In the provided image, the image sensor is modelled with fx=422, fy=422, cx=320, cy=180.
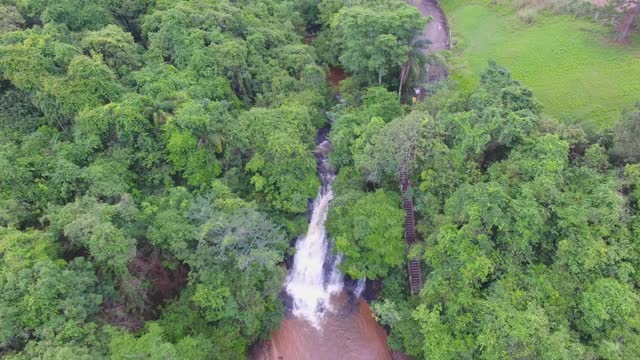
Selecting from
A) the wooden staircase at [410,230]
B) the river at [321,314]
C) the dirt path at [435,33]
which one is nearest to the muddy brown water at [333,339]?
the river at [321,314]

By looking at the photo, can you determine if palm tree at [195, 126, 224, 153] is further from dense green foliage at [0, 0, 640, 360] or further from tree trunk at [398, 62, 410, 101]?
tree trunk at [398, 62, 410, 101]

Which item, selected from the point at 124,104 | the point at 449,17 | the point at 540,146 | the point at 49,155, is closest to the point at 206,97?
the point at 124,104

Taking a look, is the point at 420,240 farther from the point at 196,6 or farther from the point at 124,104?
the point at 196,6

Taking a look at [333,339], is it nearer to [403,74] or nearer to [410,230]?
[410,230]

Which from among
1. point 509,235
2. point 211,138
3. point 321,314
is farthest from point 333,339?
point 211,138

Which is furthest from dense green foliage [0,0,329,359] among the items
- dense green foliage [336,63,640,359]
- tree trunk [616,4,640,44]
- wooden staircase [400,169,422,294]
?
tree trunk [616,4,640,44]

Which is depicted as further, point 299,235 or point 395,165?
point 299,235
